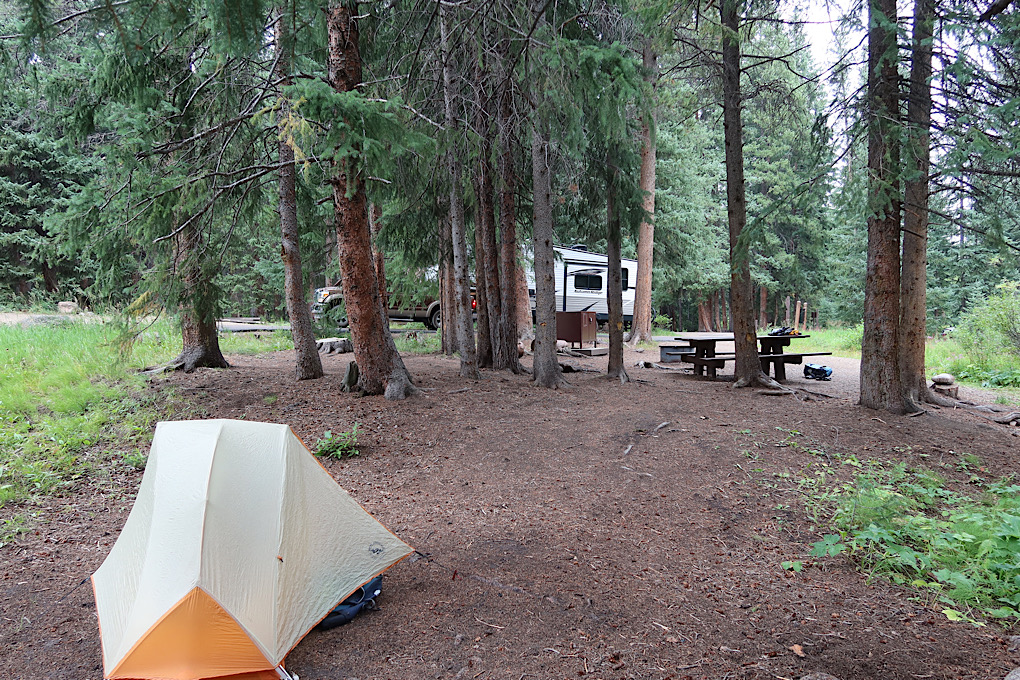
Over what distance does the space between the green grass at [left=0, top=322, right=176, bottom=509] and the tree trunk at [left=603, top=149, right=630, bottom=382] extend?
639cm

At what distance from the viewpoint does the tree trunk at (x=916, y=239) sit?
6887 mm

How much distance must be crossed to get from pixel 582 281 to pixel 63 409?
14.8m

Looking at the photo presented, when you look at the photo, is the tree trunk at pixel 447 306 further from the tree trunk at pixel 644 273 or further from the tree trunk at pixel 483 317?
the tree trunk at pixel 644 273

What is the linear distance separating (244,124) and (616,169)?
5293mm

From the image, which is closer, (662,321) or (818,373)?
(818,373)

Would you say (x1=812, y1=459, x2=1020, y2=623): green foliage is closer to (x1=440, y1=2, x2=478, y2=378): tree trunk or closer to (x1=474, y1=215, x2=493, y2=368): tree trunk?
(x1=440, y1=2, x2=478, y2=378): tree trunk

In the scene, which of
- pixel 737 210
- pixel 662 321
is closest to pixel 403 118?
pixel 737 210

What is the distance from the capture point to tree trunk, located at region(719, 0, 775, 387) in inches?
321

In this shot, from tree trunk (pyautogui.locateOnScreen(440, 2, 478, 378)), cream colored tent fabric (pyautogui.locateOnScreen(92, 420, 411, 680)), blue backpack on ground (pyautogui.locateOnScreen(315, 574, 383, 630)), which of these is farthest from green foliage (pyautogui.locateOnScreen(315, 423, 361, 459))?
tree trunk (pyautogui.locateOnScreen(440, 2, 478, 378))

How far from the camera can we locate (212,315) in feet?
25.4

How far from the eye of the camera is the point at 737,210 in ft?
28.3

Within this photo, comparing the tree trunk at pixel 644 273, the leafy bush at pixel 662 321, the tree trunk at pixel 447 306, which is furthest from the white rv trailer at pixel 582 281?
the tree trunk at pixel 447 306

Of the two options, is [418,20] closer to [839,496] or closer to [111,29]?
[111,29]

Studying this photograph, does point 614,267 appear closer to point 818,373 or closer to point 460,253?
point 460,253
